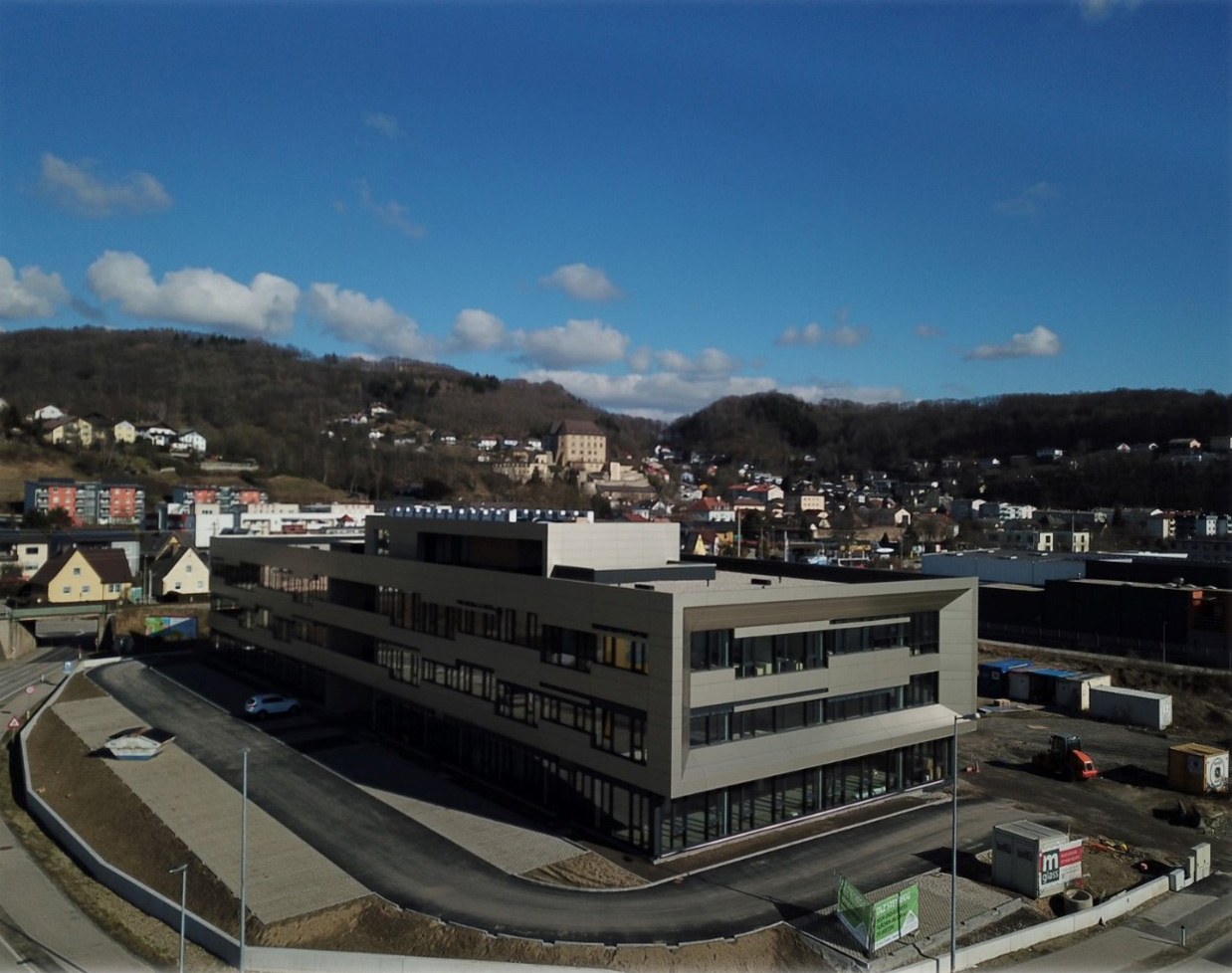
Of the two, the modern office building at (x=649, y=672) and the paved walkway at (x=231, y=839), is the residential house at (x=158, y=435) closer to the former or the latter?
the paved walkway at (x=231, y=839)

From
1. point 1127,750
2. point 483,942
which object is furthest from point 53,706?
point 1127,750

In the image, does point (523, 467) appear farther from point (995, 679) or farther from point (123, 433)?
point (995, 679)

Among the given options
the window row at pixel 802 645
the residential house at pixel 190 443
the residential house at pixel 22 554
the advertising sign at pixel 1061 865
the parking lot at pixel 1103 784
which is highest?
the residential house at pixel 190 443

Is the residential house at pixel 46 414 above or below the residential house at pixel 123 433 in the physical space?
above

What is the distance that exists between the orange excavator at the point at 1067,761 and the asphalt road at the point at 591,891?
5090 mm

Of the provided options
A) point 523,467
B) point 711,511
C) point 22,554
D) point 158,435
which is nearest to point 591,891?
point 22,554

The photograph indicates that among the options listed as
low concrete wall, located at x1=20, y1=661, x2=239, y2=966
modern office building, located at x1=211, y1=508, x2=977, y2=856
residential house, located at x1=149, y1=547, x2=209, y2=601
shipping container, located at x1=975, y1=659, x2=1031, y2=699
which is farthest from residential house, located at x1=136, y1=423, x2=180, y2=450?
shipping container, located at x1=975, y1=659, x2=1031, y2=699

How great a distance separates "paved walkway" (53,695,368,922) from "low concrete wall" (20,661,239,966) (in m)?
1.10

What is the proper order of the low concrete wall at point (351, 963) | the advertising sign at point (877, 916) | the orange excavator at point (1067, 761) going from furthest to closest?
the orange excavator at point (1067, 761), the advertising sign at point (877, 916), the low concrete wall at point (351, 963)

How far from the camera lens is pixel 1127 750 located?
124 ft

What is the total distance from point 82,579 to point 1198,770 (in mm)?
80496

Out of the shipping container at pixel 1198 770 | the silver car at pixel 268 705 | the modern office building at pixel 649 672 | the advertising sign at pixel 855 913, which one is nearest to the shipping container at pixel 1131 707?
the shipping container at pixel 1198 770

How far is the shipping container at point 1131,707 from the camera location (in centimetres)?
4169

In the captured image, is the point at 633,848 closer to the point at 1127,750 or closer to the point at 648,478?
the point at 1127,750
